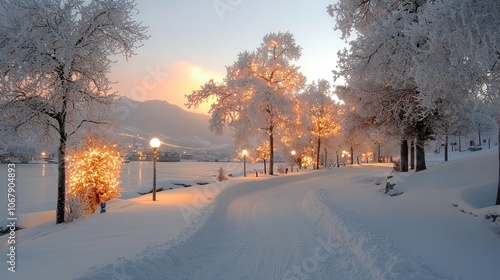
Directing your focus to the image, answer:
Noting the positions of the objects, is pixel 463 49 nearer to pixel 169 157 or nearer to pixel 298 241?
pixel 298 241

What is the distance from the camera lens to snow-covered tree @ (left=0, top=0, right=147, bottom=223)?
10609mm

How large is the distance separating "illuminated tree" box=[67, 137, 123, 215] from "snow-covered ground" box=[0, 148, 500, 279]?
3372 millimetres

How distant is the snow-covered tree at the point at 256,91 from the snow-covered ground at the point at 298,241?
58.6ft

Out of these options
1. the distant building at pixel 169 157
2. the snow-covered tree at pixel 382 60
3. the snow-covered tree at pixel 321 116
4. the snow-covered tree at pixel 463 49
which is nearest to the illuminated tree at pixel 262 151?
the snow-covered tree at pixel 321 116

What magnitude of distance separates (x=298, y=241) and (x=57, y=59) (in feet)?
32.7

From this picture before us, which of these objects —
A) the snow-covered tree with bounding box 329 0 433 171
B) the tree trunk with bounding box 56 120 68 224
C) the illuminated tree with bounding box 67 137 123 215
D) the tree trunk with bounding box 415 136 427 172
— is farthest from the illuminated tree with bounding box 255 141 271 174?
the tree trunk with bounding box 56 120 68 224

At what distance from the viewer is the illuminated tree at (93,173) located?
15641 millimetres

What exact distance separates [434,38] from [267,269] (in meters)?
5.71

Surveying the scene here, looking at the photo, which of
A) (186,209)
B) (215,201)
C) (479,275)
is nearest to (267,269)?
(479,275)

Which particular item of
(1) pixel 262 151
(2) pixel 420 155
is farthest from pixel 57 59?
(1) pixel 262 151

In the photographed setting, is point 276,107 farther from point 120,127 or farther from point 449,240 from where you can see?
point 449,240

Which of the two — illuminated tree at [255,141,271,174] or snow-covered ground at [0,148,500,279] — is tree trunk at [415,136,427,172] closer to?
snow-covered ground at [0,148,500,279]

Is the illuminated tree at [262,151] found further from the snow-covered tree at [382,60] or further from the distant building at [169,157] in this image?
the distant building at [169,157]

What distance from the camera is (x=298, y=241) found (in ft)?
28.6
